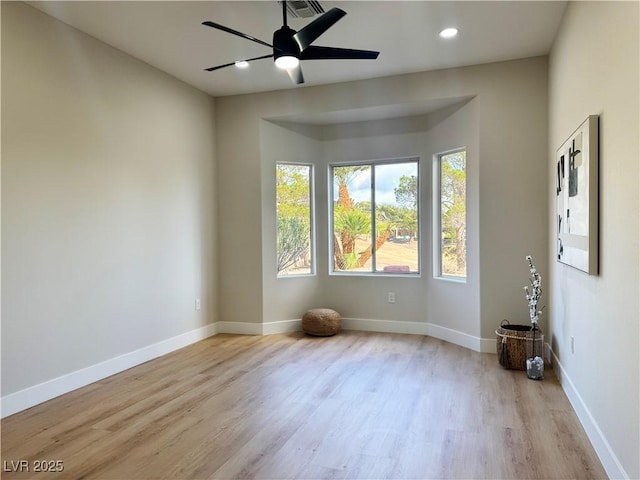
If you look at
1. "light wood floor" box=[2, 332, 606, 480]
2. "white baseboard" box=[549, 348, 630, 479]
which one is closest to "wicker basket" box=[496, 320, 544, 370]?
"light wood floor" box=[2, 332, 606, 480]

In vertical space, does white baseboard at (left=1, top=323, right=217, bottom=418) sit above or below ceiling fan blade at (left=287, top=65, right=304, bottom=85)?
below

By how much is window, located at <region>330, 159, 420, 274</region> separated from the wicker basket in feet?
5.22

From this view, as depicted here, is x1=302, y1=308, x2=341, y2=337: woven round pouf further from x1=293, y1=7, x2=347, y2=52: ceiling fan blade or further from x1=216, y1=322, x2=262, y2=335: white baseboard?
x1=293, y1=7, x2=347, y2=52: ceiling fan blade

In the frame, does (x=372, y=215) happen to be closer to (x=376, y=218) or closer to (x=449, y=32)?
(x=376, y=218)

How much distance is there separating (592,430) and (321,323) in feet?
9.95

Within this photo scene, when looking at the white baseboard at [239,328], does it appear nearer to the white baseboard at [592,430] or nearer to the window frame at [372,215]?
the window frame at [372,215]

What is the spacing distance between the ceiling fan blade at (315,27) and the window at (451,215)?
8.21ft

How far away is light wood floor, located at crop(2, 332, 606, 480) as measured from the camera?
2240 mm

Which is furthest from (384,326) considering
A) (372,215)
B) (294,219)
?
(294,219)

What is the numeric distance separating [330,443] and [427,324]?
9.53 ft

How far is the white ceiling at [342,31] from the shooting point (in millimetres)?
3176

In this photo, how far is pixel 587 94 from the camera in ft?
8.50

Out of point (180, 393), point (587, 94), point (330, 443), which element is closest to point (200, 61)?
point (180, 393)

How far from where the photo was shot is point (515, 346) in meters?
3.71
